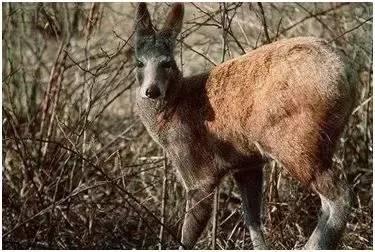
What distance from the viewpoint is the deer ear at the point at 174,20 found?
5.81 meters

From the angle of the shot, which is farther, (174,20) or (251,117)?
(174,20)

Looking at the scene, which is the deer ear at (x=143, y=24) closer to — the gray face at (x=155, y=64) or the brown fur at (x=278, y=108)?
the gray face at (x=155, y=64)

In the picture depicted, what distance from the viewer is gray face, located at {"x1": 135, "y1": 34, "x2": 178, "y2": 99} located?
220 inches

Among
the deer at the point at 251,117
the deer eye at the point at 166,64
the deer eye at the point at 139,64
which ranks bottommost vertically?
the deer at the point at 251,117

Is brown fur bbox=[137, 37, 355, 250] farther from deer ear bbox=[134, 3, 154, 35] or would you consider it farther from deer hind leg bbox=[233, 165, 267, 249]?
deer ear bbox=[134, 3, 154, 35]

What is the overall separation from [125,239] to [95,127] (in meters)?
1.59

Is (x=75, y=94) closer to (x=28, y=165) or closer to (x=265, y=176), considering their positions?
(x=28, y=165)

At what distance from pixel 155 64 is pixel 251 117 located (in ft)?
2.56

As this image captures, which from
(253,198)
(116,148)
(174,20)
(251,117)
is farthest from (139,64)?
(116,148)

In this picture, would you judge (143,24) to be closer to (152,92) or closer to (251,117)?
(152,92)

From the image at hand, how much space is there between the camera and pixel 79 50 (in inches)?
340

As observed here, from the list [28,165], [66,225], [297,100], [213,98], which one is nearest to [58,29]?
[28,165]

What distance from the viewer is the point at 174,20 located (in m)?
5.82

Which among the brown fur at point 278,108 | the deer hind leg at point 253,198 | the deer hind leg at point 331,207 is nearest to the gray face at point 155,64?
the brown fur at point 278,108
